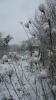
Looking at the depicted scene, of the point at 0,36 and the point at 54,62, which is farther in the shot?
the point at 0,36

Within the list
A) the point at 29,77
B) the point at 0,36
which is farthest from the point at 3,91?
the point at 0,36

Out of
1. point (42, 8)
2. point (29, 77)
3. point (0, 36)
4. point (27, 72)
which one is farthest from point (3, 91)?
point (0, 36)

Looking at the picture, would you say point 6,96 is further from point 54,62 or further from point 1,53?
point 1,53

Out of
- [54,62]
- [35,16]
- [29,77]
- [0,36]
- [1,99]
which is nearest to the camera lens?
[54,62]

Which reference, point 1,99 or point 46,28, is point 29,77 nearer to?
point 1,99

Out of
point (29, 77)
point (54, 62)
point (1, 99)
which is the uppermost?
point (54, 62)

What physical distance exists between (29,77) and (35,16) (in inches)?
145

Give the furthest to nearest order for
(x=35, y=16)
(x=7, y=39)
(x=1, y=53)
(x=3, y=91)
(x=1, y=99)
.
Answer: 1. (x=7, y=39)
2. (x=1, y=53)
3. (x=35, y=16)
4. (x=3, y=91)
5. (x=1, y=99)

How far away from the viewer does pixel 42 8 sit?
1.67 metres

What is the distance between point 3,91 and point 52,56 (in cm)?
284

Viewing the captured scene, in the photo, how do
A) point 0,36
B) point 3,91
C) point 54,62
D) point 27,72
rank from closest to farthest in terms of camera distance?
1. point 54,62
2. point 3,91
3. point 27,72
4. point 0,36

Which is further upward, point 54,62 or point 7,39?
point 7,39

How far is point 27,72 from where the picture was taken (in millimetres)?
5477

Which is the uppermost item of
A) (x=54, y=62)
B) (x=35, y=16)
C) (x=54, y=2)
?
(x=54, y=2)
